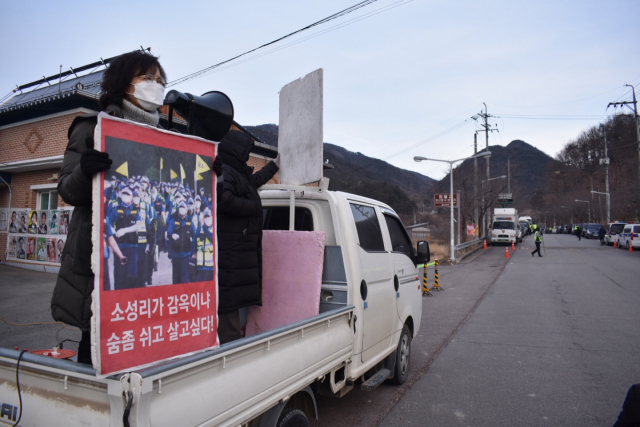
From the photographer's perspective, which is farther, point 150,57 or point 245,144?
point 245,144

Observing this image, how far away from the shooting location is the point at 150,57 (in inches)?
99.2

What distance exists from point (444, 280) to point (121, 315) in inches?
612

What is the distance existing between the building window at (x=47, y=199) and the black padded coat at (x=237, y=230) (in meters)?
12.5

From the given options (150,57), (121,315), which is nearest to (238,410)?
(121,315)

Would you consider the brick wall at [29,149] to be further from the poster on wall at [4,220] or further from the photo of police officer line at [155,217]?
the photo of police officer line at [155,217]

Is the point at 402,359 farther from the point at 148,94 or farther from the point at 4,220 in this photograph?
the point at 4,220

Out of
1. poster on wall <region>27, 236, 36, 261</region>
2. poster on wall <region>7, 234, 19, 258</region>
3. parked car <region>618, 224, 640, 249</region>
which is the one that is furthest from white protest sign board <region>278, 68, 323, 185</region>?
parked car <region>618, 224, 640, 249</region>

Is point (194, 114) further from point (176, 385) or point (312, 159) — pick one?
point (176, 385)

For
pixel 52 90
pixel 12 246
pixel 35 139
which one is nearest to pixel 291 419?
pixel 35 139

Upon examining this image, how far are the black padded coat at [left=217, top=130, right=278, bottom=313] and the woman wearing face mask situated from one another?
2.34 ft

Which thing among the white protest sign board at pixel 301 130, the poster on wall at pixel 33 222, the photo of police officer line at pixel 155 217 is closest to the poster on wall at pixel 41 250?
the poster on wall at pixel 33 222

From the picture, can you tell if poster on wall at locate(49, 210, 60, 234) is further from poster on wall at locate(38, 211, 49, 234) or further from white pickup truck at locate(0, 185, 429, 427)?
white pickup truck at locate(0, 185, 429, 427)

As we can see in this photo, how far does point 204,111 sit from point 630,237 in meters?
36.3

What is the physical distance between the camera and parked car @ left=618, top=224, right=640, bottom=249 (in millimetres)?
30141
